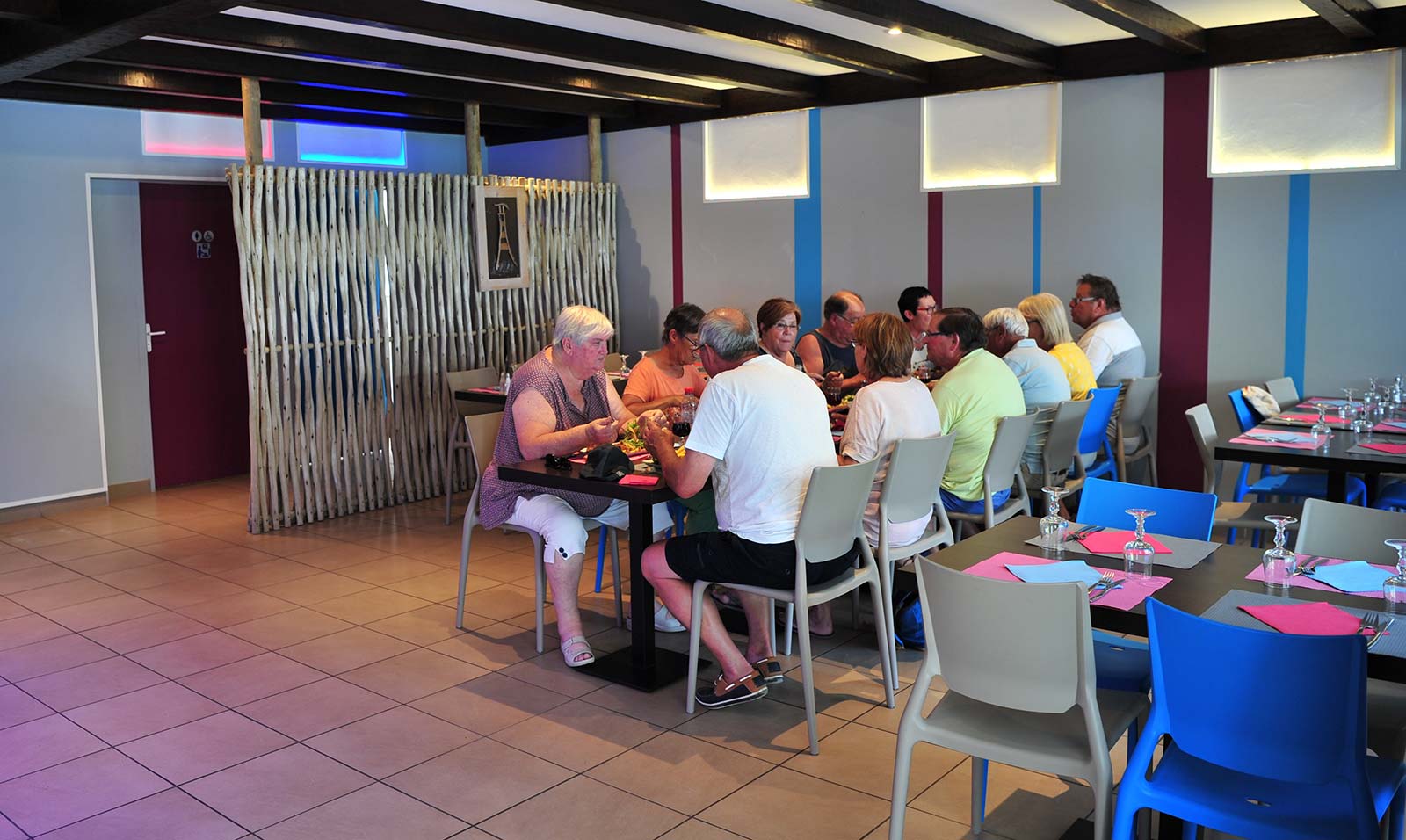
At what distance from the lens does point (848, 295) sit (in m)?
7.45

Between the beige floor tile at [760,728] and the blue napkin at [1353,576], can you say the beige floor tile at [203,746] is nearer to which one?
the beige floor tile at [760,728]

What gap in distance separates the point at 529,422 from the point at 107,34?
8.08 ft

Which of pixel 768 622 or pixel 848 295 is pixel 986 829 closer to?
pixel 768 622

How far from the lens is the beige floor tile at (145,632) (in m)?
5.41

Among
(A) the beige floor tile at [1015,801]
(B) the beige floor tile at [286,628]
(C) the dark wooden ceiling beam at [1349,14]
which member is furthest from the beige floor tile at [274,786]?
(C) the dark wooden ceiling beam at [1349,14]

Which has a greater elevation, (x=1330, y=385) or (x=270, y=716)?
(x=1330, y=385)

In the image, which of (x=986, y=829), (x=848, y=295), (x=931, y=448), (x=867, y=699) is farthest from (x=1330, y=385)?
(x=986, y=829)

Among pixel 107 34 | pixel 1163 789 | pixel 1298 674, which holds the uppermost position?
pixel 107 34

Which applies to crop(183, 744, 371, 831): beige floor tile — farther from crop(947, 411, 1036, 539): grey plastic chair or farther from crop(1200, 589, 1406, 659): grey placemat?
crop(947, 411, 1036, 539): grey plastic chair

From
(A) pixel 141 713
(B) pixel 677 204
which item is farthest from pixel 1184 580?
(B) pixel 677 204

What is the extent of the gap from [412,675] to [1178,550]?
315 cm

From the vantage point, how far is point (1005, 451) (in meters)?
5.29

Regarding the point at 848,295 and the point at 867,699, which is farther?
the point at 848,295

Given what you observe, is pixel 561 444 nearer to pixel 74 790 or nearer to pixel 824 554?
pixel 824 554
